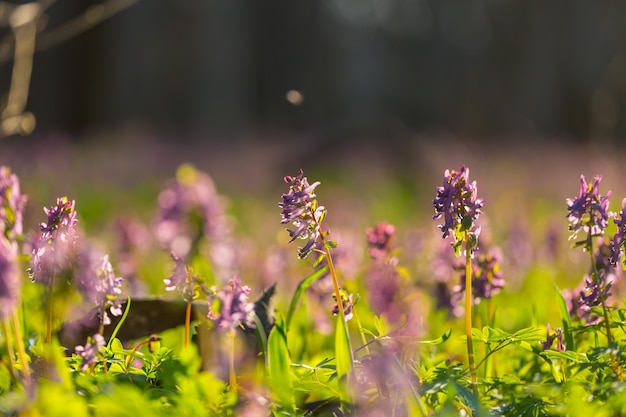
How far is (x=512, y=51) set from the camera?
3353cm

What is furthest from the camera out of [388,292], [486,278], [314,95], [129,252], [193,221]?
[314,95]

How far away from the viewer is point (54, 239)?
5.49ft

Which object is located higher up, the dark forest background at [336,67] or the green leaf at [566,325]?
the dark forest background at [336,67]

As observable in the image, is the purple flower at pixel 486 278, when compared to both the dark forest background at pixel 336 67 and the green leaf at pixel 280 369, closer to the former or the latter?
the green leaf at pixel 280 369

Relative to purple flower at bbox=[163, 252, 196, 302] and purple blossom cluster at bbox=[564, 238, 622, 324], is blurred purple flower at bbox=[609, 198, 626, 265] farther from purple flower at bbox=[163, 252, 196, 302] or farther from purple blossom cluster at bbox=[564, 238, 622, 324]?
purple flower at bbox=[163, 252, 196, 302]

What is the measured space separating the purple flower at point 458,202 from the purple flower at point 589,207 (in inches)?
7.9

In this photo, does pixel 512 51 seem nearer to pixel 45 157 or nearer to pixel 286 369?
pixel 45 157

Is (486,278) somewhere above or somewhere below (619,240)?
below

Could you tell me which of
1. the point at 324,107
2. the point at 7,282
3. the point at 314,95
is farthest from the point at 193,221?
the point at 324,107

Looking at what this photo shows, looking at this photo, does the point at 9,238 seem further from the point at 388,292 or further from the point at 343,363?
the point at 388,292

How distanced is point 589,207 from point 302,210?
0.56 meters

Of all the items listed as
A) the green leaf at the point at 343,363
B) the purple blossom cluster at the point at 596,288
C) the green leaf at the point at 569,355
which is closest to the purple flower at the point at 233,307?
the green leaf at the point at 343,363

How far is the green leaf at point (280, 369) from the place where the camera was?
1497 mm

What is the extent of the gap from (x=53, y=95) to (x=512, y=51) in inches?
739
